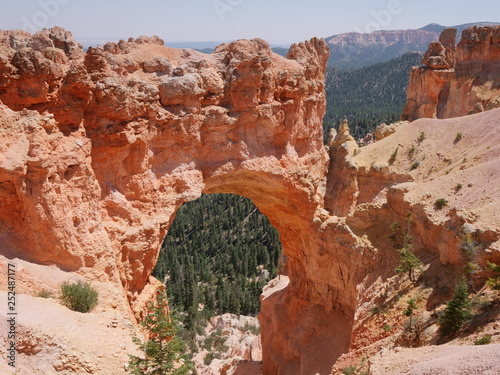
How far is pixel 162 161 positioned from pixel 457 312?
532 inches

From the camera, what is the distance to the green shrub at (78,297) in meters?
13.8

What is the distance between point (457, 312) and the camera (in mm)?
13766

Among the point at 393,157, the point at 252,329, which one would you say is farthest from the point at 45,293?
the point at 252,329

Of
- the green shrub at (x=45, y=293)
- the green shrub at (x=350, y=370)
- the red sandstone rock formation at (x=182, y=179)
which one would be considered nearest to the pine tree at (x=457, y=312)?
the red sandstone rock formation at (x=182, y=179)

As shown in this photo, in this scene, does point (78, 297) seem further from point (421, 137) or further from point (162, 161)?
point (421, 137)

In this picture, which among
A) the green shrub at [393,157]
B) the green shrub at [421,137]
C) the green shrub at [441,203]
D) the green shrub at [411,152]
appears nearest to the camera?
the green shrub at [441,203]

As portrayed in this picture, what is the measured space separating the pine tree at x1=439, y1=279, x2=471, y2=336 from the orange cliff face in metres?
41.1

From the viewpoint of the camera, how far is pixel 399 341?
52.3ft

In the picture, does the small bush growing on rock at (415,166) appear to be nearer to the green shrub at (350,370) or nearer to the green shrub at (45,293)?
the green shrub at (350,370)

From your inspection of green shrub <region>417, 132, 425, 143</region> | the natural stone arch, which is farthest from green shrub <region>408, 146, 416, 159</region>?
the natural stone arch

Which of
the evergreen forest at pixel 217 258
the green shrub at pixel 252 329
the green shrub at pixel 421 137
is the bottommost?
the green shrub at pixel 252 329

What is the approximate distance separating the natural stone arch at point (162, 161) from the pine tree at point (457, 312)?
8.19m

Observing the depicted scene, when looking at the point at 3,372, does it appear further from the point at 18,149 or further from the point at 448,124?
the point at 448,124

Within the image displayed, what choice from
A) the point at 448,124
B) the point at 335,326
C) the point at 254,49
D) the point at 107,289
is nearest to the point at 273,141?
the point at 254,49
